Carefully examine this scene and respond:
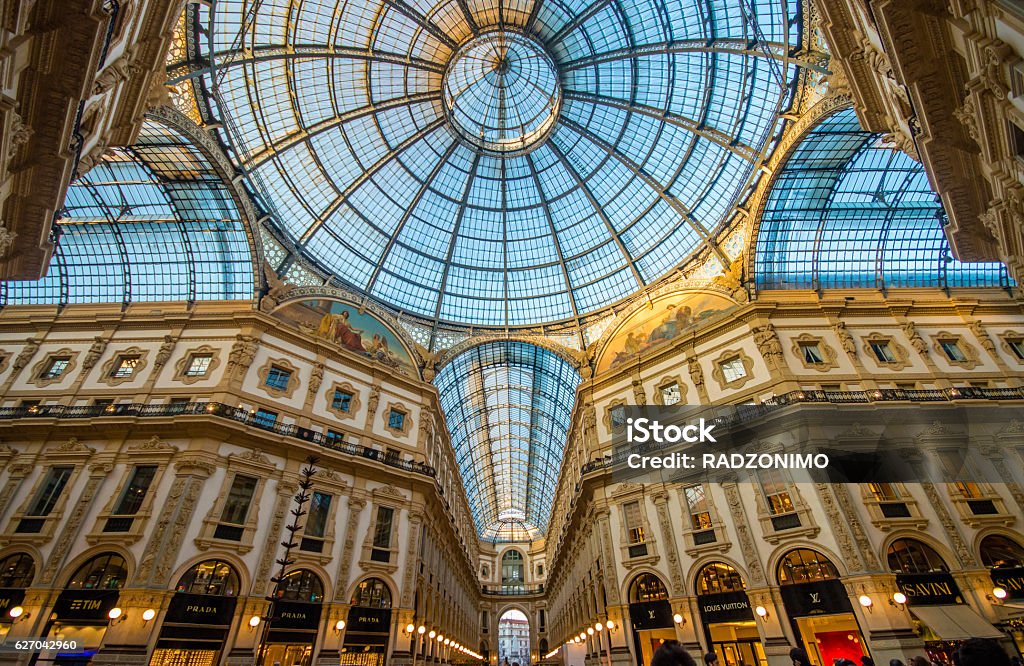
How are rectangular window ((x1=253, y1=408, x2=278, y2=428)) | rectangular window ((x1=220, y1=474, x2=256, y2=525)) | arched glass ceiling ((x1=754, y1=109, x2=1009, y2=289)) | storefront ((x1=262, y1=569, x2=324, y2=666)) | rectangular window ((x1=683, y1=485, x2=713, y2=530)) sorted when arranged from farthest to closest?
arched glass ceiling ((x1=754, y1=109, x2=1009, y2=289))
rectangular window ((x1=253, y1=408, x2=278, y2=428))
rectangular window ((x1=683, y1=485, x2=713, y2=530))
rectangular window ((x1=220, y1=474, x2=256, y2=525))
storefront ((x1=262, y1=569, x2=324, y2=666))

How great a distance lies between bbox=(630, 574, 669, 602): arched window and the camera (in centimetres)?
2550

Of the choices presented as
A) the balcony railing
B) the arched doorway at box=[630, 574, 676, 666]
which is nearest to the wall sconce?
the balcony railing

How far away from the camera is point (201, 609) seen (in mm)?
20625

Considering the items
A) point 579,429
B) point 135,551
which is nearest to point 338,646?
point 135,551

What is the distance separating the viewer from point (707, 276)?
34.9 m

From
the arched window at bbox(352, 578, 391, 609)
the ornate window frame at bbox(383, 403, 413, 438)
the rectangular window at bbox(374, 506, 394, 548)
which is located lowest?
the arched window at bbox(352, 578, 391, 609)

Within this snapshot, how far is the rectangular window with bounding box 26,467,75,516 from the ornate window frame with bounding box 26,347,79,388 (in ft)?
22.3

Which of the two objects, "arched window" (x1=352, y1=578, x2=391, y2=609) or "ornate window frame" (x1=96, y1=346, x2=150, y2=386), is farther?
"ornate window frame" (x1=96, y1=346, x2=150, y2=386)

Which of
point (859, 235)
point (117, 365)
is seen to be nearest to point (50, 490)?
point (117, 365)

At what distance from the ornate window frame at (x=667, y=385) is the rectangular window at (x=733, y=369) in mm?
2521

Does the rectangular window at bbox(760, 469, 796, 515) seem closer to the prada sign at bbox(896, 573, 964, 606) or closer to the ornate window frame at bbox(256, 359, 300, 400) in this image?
the prada sign at bbox(896, 573, 964, 606)

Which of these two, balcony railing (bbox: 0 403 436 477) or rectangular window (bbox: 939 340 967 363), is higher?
rectangular window (bbox: 939 340 967 363)

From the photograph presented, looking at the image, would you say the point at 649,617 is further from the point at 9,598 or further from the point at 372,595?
the point at 9,598

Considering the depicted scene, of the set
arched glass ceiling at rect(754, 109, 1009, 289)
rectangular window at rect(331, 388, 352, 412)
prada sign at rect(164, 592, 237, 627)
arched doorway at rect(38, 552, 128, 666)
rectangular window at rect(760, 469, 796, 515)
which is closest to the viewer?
arched doorway at rect(38, 552, 128, 666)
